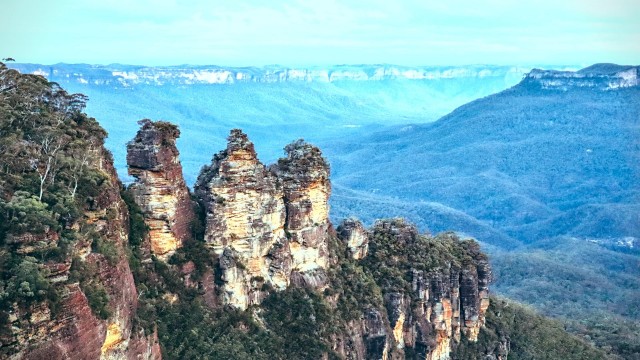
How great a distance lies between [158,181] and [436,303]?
26.7 metres

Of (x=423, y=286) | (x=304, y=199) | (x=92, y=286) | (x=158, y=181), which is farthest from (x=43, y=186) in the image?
(x=423, y=286)

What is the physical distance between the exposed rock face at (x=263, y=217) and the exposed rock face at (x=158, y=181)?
9.69 feet

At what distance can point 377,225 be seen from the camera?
6156cm

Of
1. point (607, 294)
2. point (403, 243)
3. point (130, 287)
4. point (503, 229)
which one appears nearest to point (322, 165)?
point (403, 243)

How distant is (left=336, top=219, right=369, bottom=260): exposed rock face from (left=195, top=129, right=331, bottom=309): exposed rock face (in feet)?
15.3

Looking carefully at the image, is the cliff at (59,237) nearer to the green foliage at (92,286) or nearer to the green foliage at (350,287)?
the green foliage at (92,286)

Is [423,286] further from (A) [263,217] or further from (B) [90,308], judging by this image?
(B) [90,308]

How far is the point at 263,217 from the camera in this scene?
4562 centimetres

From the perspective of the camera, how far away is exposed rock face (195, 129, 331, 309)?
43562 millimetres

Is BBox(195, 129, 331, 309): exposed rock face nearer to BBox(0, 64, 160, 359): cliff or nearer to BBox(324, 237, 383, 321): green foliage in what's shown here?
BBox(324, 237, 383, 321): green foliage

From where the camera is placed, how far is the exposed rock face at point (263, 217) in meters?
43.6

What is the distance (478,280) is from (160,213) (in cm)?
3175

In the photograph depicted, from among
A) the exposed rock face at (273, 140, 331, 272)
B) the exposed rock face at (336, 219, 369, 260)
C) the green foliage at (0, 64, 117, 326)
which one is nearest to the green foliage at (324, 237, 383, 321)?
the exposed rock face at (336, 219, 369, 260)

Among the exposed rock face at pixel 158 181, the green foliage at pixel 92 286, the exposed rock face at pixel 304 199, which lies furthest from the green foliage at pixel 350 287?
the green foliage at pixel 92 286
